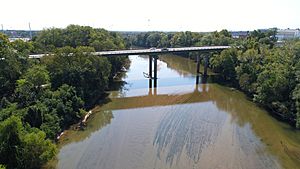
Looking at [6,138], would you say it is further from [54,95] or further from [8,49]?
[8,49]

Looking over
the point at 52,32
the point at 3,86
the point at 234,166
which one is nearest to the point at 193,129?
the point at 234,166

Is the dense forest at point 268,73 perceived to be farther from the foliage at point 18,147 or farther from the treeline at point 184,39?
the foliage at point 18,147

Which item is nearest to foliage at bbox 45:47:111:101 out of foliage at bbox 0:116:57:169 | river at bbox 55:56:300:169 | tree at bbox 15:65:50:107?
river at bbox 55:56:300:169

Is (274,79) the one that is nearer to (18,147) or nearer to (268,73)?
(268,73)

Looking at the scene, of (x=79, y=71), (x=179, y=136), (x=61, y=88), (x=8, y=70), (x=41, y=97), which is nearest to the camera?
(x=179, y=136)

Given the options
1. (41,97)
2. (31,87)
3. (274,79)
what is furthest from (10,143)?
(274,79)

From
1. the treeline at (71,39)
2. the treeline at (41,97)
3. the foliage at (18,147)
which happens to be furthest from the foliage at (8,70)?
the treeline at (71,39)

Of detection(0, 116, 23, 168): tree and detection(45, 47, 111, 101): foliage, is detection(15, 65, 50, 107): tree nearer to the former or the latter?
detection(45, 47, 111, 101): foliage
